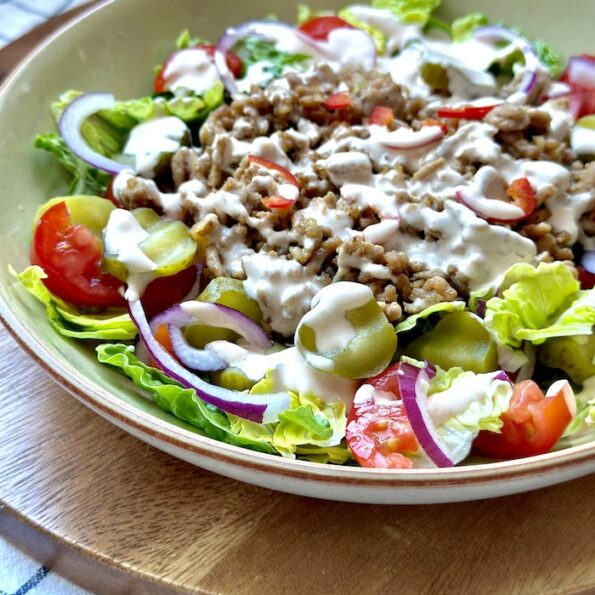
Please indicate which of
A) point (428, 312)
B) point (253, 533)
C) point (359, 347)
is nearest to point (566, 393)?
point (428, 312)

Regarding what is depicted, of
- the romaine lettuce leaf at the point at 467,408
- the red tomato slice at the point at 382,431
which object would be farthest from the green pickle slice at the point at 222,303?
the romaine lettuce leaf at the point at 467,408

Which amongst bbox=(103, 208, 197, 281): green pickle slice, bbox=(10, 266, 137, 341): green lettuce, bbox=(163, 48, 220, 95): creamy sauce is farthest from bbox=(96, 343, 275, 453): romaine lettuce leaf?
bbox=(163, 48, 220, 95): creamy sauce

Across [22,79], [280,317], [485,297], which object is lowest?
[485,297]

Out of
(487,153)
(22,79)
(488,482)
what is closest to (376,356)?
(488,482)

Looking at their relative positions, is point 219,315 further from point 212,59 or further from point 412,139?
point 212,59

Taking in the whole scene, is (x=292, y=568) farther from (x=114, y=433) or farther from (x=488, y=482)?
(x=114, y=433)

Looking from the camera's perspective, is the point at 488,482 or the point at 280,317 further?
the point at 280,317

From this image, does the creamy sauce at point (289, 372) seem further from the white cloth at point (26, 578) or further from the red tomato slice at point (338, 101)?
the red tomato slice at point (338, 101)
